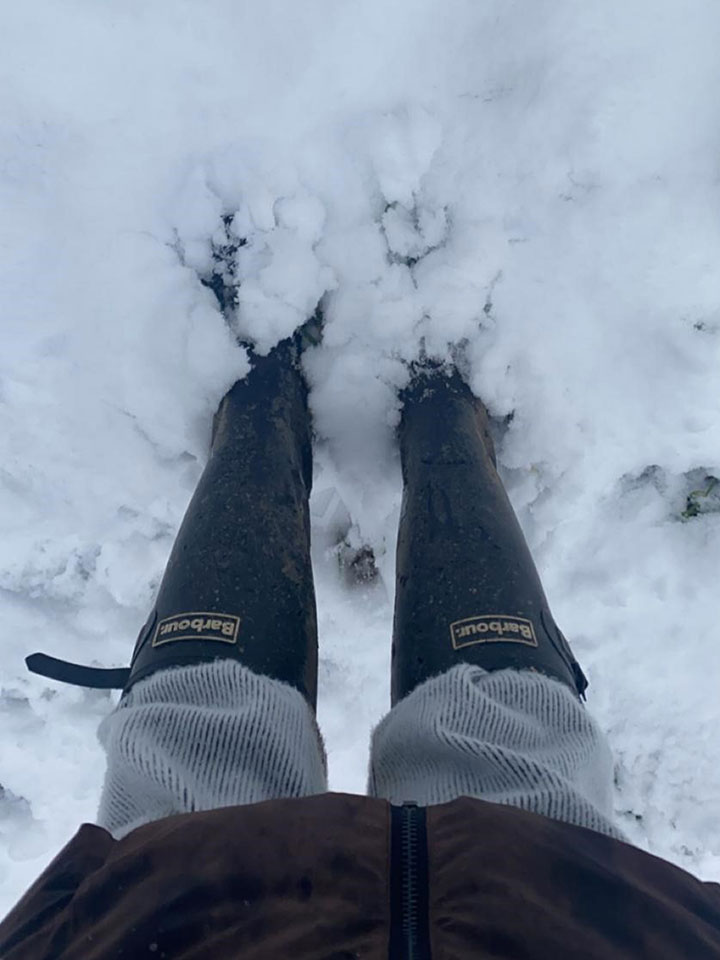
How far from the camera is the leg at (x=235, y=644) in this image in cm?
60

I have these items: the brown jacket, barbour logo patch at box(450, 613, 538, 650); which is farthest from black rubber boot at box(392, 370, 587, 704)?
the brown jacket

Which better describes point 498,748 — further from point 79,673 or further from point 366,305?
point 366,305

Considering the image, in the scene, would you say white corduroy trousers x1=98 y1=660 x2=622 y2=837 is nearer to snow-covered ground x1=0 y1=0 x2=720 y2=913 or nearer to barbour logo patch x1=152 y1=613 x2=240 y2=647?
barbour logo patch x1=152 y1=613 x2=240 y2=647

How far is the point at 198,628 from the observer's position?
78 centimetres

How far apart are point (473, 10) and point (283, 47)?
0.28 meters

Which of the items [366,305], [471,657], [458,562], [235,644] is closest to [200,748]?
[235,644]

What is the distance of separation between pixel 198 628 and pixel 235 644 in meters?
0.04

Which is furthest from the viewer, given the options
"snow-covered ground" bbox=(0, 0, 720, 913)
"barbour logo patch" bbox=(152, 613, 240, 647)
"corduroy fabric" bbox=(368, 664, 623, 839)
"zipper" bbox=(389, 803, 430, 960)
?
"snow-covered ground" bbox=(0, 0, 720, 913)

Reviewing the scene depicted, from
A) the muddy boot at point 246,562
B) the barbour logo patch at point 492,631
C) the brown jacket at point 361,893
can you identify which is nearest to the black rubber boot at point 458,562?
the barbour logo patch at point 492,631

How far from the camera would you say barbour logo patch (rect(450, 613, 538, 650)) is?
79 centimetres

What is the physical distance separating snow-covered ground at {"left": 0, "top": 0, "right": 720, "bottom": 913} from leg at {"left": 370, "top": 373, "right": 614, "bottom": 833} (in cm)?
16

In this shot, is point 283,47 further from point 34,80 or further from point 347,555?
point 347,555

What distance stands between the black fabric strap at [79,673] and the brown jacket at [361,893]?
337 millimetres

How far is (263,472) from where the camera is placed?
3.34 feet
